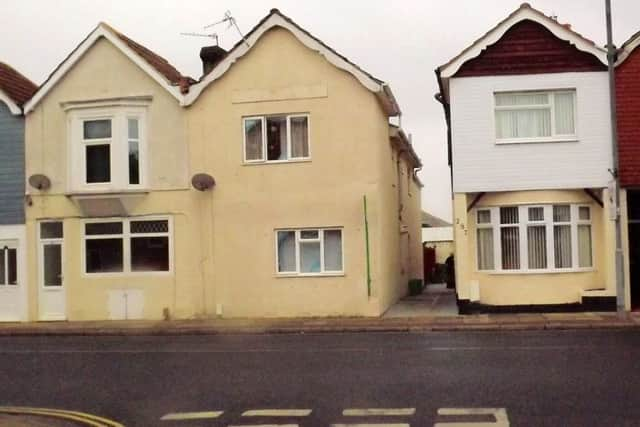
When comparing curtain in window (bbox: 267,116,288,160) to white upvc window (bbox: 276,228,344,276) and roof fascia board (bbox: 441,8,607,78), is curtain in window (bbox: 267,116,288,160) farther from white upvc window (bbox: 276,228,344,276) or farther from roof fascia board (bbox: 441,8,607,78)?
roof fascia board (bbox: 441,8,607,78)

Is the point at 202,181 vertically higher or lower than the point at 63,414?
higher

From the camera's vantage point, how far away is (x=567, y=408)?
10227 millimetres

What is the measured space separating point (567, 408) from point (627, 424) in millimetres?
1011

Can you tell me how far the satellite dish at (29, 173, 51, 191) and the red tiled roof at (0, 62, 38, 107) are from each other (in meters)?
2.28

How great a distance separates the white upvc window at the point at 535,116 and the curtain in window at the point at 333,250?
4.93 meters

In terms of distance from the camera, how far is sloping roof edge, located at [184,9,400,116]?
25.3 m

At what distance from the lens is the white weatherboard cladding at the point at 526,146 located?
24.3 metres

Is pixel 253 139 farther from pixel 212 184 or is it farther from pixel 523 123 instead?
pixel 523 123

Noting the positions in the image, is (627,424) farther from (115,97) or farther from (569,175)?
(115,97)

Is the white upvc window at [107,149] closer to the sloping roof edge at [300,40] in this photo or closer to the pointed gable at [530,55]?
the sloping roof edge at [300,40]

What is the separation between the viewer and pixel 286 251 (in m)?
25.9

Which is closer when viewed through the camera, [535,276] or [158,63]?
[535,276]

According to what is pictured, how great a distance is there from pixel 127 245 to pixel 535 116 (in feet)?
38.1

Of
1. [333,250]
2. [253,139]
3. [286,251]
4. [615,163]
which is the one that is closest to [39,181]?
[253,139]
